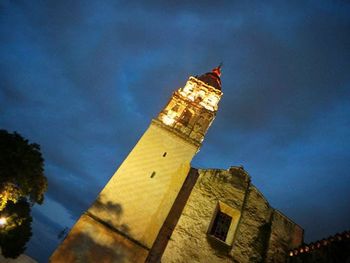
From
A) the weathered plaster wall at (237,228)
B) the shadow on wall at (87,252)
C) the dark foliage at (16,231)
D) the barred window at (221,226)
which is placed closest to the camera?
the weathered plaster wall at (237,228)

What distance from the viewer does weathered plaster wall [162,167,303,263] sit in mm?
10547

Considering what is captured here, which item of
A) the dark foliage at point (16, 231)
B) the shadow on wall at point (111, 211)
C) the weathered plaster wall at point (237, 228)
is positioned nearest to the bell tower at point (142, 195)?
the shadow on wall at point (111, 211)

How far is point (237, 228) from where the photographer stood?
1150cm

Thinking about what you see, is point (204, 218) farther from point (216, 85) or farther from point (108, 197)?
point (216, 85)

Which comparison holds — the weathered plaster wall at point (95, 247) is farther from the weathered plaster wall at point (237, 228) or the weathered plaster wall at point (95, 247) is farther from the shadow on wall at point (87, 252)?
the weathered plaster wall at point (237, 228)

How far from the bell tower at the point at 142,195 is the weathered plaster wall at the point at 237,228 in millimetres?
3171

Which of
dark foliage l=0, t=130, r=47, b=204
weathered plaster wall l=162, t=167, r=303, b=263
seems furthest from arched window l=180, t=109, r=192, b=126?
dark foliage l=0, t=130, r=47, b=204

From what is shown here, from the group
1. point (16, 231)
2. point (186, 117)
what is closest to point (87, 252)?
point (186, 117)

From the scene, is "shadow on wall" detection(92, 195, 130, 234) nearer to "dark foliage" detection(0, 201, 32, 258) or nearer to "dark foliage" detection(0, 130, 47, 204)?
"dark foliage" detection(0, 130, 47, 204)

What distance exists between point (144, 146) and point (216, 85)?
39.5 ft

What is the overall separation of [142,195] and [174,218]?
2.50m

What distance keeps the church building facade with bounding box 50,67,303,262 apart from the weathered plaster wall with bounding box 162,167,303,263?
37 millimetres

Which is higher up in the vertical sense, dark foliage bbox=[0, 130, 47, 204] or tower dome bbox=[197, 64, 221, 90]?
tower dome bbox=[197, 64, 221, 90]

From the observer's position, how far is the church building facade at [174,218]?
35.7ft
